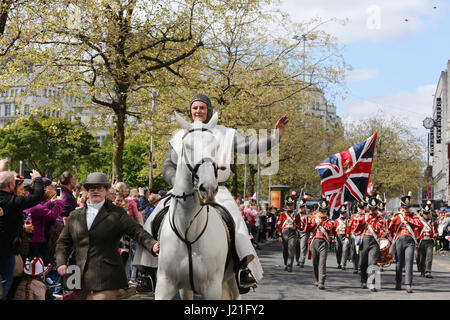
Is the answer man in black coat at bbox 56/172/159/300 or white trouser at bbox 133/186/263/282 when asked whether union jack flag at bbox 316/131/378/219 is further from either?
man in black coat at bbox 56/172/159/300

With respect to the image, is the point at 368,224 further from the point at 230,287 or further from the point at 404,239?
the point at 230,287

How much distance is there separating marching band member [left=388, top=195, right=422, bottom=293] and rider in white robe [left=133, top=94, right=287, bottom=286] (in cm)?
894

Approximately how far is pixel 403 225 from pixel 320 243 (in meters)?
2.22

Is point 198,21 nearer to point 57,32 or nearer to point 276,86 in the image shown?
point 57,32

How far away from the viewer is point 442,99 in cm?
9019

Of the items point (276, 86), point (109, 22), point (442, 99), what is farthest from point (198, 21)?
point (442, 99)

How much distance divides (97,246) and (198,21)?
13.2 metres

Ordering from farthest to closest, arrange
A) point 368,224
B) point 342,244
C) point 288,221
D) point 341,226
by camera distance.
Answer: point 341,226 → point 342,244 → point 288,221 → point 368,224

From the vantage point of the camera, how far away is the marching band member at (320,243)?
579 inches

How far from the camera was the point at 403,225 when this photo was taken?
15.7m

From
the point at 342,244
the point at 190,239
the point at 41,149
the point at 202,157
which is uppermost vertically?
the point at 41,149

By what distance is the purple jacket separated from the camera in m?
9.89

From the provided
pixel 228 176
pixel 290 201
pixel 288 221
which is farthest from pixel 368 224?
pixel 228 176

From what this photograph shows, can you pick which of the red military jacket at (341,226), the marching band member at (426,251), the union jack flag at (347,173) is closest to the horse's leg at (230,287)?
the union jack flag at (347,173)
